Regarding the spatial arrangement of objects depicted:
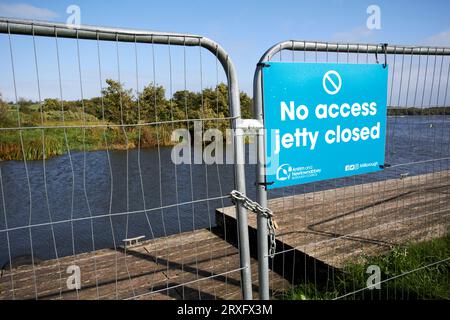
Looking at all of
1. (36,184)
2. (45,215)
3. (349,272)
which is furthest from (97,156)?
(349,272)

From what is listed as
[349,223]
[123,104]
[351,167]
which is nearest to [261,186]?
[351,167]

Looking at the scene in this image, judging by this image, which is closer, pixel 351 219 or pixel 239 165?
pixel 239 165

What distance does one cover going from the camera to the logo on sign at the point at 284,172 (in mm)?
2094

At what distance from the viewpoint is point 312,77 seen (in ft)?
7.01

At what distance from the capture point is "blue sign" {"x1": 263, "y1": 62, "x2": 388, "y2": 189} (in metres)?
2.04

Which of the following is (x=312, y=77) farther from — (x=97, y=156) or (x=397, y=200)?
(x=97, y=156)

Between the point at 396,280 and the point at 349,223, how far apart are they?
128 centimetres

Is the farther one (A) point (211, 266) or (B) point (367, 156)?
(A) point (211, 266)

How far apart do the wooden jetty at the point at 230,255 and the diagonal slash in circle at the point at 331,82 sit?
51.0 inches

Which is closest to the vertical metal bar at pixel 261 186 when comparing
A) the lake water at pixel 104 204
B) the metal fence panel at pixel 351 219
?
the metal fence panel at pixel 351 219

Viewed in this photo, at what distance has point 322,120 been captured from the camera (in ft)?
7.28

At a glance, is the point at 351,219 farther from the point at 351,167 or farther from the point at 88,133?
the point at 88,133

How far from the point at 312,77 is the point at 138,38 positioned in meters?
1.12

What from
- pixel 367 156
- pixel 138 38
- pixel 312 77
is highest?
pixel 138 38
